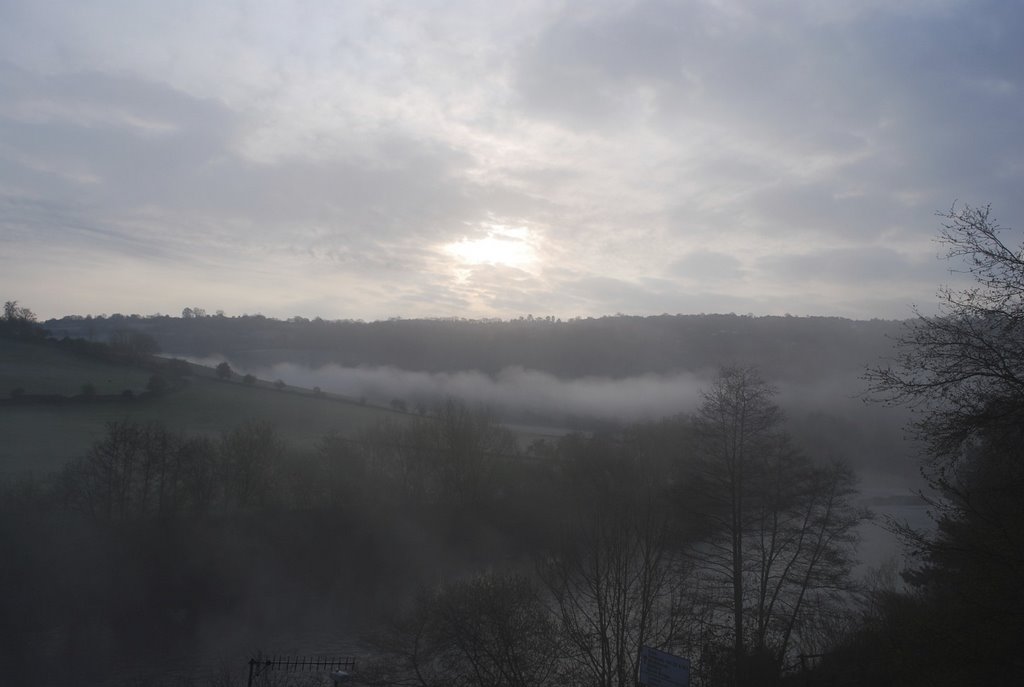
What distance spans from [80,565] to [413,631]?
67.5ft

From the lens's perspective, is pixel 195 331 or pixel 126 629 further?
pixel 195 331

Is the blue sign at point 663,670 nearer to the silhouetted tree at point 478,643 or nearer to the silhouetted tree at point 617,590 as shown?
the silhouetted tree at point 617,590

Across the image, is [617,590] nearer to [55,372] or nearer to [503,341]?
[55,372]

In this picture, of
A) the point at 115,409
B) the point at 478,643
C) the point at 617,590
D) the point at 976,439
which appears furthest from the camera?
the point at 115,409

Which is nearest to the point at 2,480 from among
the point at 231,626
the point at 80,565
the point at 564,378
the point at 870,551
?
the point at 80,565

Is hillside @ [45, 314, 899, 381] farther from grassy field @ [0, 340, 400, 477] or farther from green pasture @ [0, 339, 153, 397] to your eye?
grassy field @ [0, 340, 400, 477]

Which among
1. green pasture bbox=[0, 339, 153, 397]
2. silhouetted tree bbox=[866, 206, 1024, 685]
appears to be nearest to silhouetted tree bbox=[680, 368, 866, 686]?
silhouetted tree bbox=[866, 206, 1024, 685]

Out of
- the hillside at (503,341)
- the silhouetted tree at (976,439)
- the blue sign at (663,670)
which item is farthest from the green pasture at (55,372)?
the silhouetted tree at (976,439)

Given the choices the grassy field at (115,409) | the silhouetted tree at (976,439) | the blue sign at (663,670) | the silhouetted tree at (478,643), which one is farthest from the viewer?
the grassy field at (115,409)

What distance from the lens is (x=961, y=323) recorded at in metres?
6.04

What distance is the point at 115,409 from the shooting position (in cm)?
4059

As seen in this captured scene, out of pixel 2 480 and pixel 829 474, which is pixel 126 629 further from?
pixel 829 474

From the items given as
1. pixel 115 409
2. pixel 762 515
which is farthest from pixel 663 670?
pixel 115 409

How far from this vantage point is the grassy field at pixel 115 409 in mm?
34469
